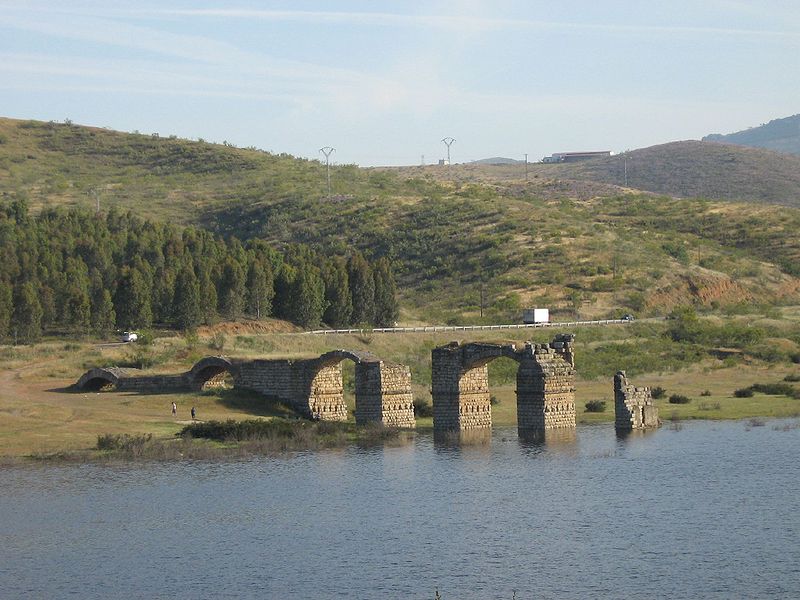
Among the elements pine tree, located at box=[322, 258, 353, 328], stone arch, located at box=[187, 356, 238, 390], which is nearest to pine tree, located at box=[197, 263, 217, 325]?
pine tree, located at box=[322, 258, 353, 328]

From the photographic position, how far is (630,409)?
210ft

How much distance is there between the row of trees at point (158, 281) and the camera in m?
86.2

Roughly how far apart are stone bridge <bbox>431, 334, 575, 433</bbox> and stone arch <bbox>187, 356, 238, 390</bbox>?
430 inches

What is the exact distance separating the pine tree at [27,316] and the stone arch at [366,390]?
22542mm

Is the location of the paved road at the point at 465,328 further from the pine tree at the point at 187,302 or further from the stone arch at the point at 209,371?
the stone arch at the point at 209,371

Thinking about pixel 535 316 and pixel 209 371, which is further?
pixel 535 316

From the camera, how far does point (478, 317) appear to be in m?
109

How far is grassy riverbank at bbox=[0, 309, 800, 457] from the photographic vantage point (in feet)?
203

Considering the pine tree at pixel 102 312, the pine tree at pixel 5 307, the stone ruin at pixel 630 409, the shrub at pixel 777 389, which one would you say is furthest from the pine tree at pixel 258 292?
the stone ruin at pixel 630 409

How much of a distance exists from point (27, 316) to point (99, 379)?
1276cm

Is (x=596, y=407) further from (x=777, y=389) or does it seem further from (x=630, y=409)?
(x=777, y=389)

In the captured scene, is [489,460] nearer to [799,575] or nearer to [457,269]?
[799,575]

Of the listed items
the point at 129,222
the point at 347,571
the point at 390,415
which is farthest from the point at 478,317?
the point at 347,571

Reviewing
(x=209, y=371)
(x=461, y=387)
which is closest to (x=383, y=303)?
(x=209, y=371)
